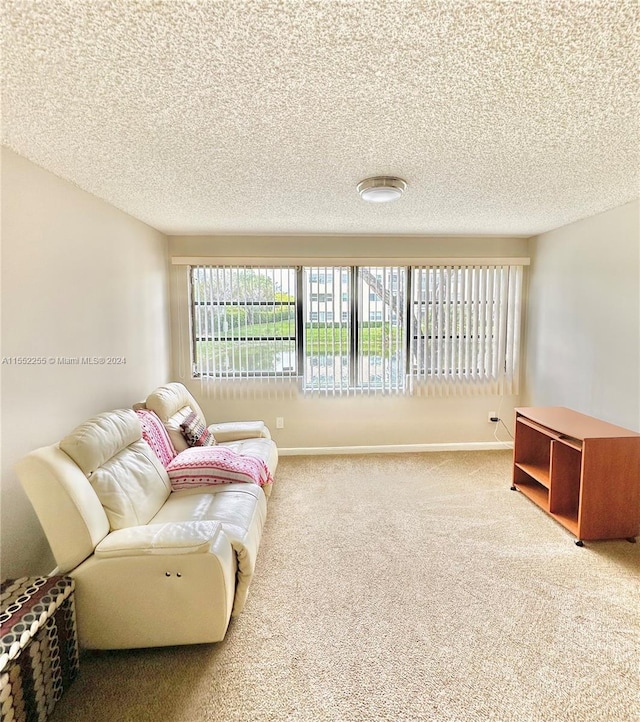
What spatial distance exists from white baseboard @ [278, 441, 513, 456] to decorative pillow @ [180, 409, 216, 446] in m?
1.13

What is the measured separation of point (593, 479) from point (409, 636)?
159 cm

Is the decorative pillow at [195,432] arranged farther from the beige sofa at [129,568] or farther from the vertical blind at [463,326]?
the vertical blind at [463,326]

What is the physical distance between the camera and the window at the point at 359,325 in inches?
150

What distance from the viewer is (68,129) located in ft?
5.29

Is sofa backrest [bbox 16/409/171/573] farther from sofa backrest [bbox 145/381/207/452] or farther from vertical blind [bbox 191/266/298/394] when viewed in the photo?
vertical blind [bbox 191/266/298/394]

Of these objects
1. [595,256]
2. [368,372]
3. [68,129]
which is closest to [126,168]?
[68,129]

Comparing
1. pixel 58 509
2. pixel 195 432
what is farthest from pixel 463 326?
pixel 58 509

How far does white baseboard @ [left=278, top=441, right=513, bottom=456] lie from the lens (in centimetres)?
399

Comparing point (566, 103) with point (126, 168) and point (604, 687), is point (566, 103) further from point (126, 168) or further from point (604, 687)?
point (604, 687)

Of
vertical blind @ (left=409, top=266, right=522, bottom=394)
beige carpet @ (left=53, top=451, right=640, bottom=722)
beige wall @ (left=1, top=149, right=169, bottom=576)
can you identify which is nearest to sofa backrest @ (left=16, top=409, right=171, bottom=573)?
beige wall @ (left=1, top=149, right=169, bottom=576)

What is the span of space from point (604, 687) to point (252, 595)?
159 centimetres

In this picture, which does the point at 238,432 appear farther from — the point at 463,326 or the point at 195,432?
the point at 463,326

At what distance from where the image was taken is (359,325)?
3.91 m

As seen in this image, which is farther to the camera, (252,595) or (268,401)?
(268,401)
